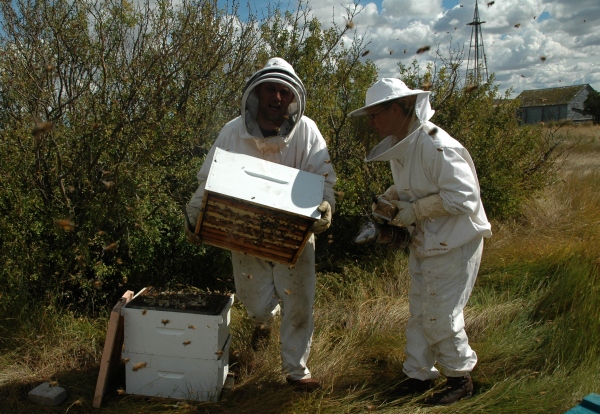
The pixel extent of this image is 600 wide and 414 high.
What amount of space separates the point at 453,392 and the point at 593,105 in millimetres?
34224

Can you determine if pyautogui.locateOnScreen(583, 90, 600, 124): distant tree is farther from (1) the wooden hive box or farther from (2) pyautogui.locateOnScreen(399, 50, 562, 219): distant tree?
(1) the wooden hive box

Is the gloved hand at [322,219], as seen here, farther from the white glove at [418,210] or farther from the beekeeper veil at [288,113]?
the beekeeper veil at [288,113]

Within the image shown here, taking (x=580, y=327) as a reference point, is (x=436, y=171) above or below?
above

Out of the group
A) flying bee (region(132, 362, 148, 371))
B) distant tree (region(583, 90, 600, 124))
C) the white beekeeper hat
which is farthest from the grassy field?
distant tree (region(583, 90, 600, 124))

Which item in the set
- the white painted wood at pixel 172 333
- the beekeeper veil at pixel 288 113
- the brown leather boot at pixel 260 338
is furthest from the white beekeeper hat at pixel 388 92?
the brown leather boot at pixel 260 338

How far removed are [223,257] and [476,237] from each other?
2604 millimetres

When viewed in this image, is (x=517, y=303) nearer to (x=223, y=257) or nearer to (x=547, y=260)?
(x=547, y=260)

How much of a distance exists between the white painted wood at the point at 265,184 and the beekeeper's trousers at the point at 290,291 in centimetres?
57

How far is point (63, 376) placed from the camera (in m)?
3.46

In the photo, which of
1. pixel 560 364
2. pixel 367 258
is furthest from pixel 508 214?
pixel 560 364

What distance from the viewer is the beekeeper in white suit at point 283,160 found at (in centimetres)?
305

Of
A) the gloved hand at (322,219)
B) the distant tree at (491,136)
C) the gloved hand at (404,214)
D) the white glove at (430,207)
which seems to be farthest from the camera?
the distant tree at (491,136)

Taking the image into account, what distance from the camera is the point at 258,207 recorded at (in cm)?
261

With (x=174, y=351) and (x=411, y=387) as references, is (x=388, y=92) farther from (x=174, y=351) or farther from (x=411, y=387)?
(x=174, y=351)
